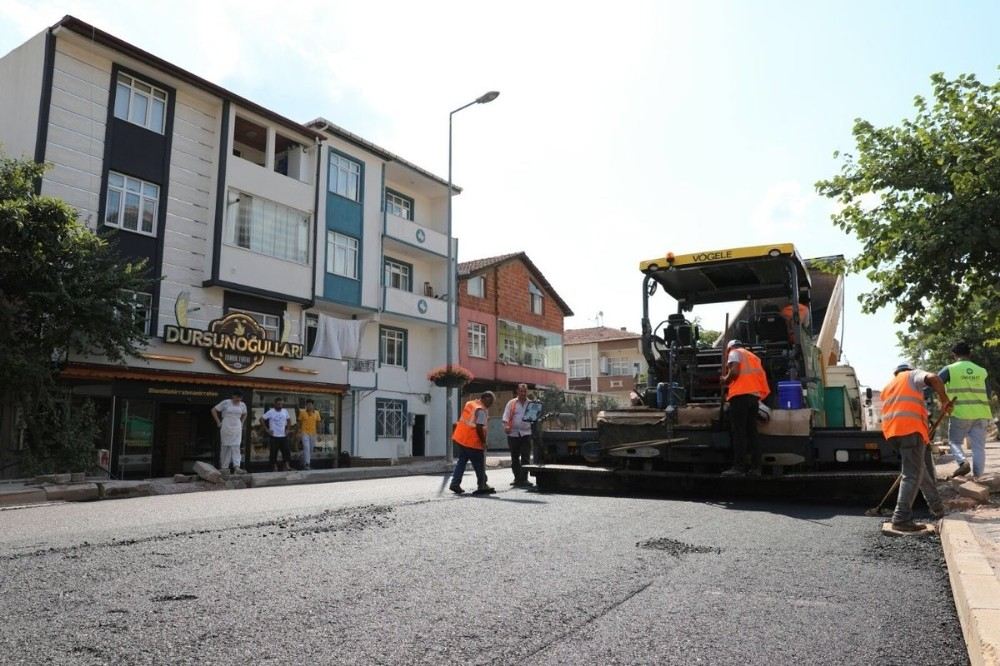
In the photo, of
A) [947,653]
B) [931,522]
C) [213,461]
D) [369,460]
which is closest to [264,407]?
[213,461]

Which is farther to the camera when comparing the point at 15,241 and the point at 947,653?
the point at 15,241

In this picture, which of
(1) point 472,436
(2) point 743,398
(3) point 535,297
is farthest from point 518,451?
(3) point 535,297

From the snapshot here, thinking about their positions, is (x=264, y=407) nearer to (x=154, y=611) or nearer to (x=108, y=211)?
(x=108, y=211)

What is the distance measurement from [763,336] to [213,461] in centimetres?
1590

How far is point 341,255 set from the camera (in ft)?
84.2

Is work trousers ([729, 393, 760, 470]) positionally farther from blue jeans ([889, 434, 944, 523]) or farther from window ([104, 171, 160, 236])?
window ([104, 171, 160, 236])

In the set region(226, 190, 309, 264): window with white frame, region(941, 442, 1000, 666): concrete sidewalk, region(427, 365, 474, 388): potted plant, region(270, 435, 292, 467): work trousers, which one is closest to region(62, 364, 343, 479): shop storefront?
region(270, 435, 292, 467): work trousers

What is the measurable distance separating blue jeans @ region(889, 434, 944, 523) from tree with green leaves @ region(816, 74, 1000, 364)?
4575 mm

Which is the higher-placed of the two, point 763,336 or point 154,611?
point 763,336

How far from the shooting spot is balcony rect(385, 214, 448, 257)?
91.0ft

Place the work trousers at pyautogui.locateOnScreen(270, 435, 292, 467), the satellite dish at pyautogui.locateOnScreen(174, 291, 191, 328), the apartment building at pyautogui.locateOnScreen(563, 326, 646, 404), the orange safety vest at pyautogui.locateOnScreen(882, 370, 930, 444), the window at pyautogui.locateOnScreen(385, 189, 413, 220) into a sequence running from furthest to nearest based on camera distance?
the apartment building at pyautogui.locateOnScreen(563, 326, 646, 404)
the window at pyautogui.locateOnScreen(385, 189, 413, 220)
the satellite dish at pyautogui.locateOnScreen(174, 291, 191, 328)
the work trousers at pyautogui.locateOnScreen(270, 435, 292, 467)
the orange safety vest at pyautogui.locateOnScreen(882, 370, 930, 444)

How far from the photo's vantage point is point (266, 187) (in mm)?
22984

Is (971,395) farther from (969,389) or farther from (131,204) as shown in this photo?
(131,204)

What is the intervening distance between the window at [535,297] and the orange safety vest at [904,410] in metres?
30.5
